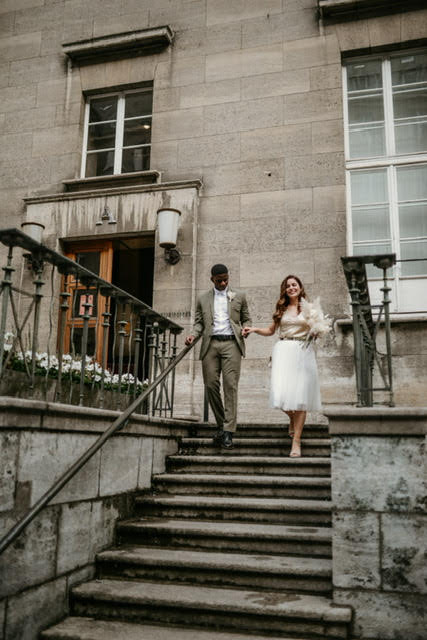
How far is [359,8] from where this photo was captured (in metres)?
8.81

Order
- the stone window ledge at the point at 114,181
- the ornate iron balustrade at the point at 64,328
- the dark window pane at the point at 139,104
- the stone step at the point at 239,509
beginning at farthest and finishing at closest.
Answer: the dark window pane at the point at 139,104
the stone window ledge at the point at 114,181
the stone step at the point at 239,509
the ornate iron balustrade at the point at 64,328

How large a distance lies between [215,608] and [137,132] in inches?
312

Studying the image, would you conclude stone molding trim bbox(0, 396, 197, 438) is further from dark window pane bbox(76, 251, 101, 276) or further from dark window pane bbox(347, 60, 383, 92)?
dark window pane bbox(347, 60, 383, 92)

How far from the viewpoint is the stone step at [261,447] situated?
5871 mm

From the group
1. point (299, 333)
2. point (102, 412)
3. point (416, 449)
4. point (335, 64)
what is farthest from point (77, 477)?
point (335, 64)

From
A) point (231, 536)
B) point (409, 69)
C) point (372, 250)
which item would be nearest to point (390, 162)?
point (372, 250)

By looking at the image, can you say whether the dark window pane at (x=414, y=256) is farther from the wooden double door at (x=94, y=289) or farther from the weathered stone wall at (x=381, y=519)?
the weathered stone wall at (x=381, y=519)

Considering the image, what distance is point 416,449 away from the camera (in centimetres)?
377

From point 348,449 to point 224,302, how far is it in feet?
9.31

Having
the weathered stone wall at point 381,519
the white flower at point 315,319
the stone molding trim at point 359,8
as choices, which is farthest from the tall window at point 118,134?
the weathered stone wall at point 381,519

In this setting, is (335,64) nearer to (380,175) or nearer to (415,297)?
(380,175)

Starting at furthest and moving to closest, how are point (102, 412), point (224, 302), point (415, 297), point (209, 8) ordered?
point (209, 8) < point (415, 297) < point (224, 302) < point (102, 412)

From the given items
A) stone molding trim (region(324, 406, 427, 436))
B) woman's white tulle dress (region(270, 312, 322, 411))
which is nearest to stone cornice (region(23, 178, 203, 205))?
→ woman's white tulle dress (region(270, 312, 322, 411))

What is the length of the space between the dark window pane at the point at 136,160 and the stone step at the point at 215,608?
7.02 m
